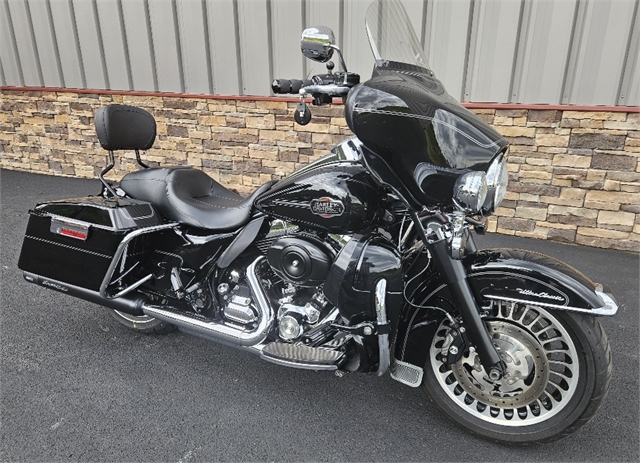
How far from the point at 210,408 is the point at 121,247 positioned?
1005 mm

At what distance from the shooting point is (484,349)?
1.94 metres

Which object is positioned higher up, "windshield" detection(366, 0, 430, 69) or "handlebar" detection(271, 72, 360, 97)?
"windshield" detection(366, 0, 430, 69)

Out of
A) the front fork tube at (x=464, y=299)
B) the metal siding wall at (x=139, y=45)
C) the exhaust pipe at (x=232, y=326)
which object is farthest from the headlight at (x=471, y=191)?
the metal siding wall at (x=139, y=45)

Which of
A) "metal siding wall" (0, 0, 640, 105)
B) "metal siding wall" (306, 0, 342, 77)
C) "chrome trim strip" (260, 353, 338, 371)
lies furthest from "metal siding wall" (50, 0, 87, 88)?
"chrome trim strip" (260, 353, 338, 371)

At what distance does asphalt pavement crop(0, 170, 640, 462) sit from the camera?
2105 mm

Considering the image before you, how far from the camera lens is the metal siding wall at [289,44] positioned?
4031 millimetres

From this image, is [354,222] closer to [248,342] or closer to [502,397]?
[248,342]

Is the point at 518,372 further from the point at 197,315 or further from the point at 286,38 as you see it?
the point at 286,38

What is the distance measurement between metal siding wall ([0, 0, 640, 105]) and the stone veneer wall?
23cm

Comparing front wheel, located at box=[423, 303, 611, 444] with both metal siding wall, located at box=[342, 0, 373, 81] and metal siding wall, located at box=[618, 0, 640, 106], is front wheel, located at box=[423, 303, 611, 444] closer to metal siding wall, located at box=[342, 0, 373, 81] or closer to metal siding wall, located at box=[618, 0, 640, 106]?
metal siding wall, located at box=[618, 0, 640, 106]

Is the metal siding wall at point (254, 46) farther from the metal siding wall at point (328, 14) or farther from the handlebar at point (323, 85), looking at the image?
the handlebar at point (323, 85)

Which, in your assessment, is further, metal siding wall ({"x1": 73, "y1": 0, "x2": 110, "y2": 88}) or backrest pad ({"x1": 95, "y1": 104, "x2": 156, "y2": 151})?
metal siding wall ({"x1": 73, "y1": 0, "x2": 110, "y2": 88})

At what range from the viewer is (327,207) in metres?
2.06

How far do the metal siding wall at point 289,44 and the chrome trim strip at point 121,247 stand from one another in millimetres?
2898
